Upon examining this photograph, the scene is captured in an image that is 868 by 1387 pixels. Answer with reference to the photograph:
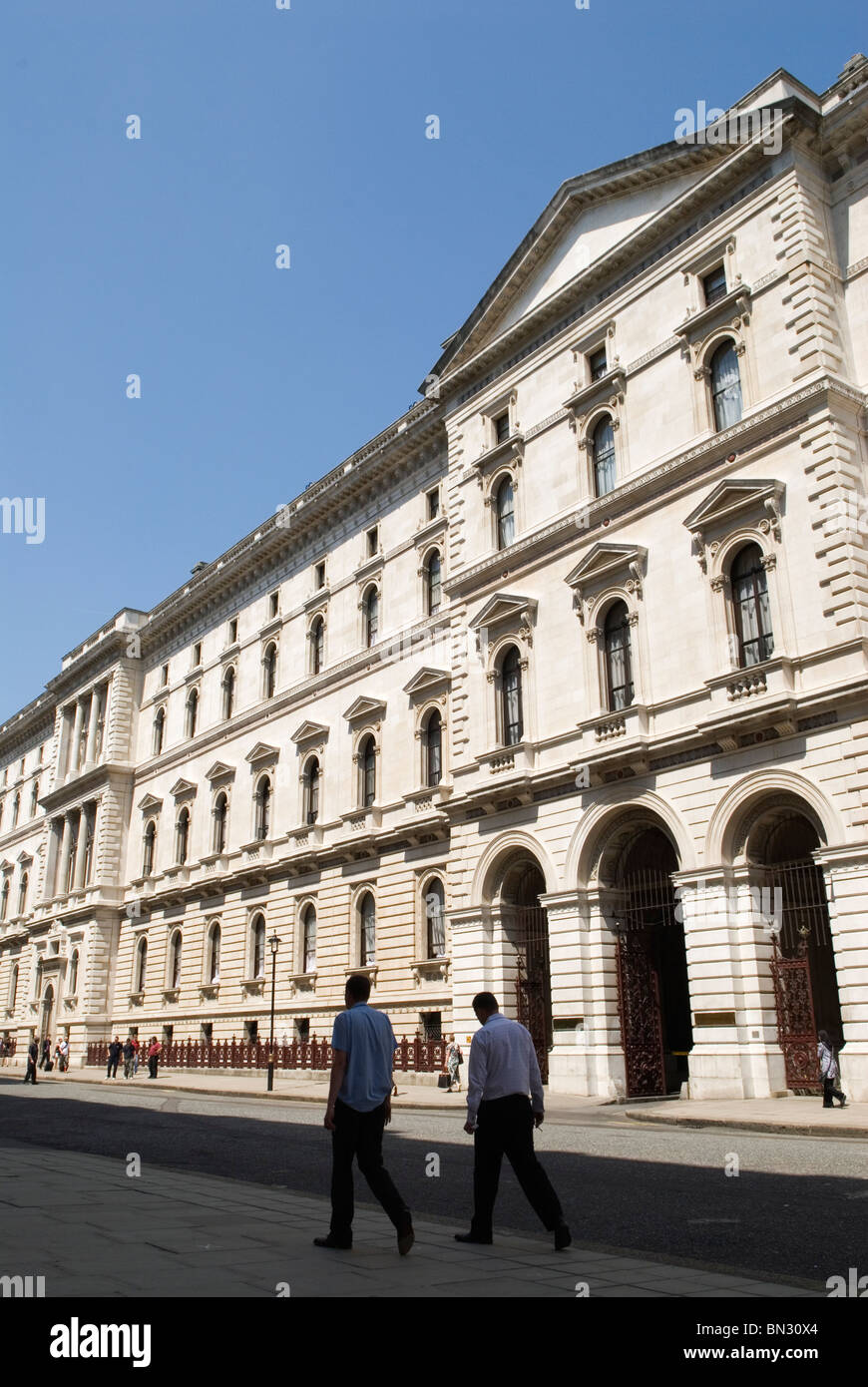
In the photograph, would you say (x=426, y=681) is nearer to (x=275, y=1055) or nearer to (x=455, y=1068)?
(x=455, y=1068)

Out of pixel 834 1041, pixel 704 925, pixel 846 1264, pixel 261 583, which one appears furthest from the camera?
pixel 261 583

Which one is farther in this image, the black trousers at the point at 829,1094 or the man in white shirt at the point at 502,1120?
the black trousers at the point at 829,1094

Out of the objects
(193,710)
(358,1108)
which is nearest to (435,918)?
(193,710)

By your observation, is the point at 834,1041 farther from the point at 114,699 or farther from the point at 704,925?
the point at 114,699

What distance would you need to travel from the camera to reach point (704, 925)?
23.7m

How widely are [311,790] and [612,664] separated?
55.3 ft

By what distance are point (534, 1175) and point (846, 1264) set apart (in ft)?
6.99

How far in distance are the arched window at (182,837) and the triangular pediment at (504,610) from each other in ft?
78.2

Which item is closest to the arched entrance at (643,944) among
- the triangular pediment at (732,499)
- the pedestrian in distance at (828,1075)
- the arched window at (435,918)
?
the pedestrian in distance at (828,1075)

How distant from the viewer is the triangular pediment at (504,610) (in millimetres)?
29922

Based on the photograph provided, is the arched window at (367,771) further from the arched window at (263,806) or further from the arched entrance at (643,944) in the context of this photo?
the arched entrance at (643,944)

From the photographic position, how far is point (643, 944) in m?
27.1
